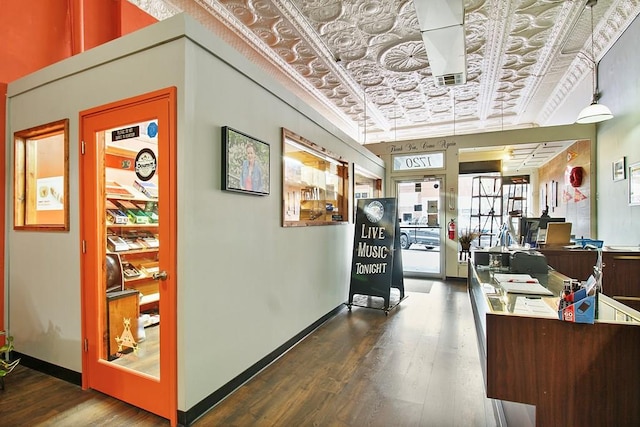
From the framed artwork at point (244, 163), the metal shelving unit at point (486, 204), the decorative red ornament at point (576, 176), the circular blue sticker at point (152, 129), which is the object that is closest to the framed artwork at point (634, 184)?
the decorative red ornament at point (576, 176)

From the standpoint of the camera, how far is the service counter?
1401mm

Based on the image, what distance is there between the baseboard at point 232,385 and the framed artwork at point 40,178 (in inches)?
72.9

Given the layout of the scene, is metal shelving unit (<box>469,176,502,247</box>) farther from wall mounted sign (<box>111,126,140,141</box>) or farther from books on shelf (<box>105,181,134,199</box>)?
wall mounted sign (<box>111,126,140,141</box>)

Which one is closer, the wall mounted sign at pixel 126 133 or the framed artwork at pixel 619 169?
the wall mounted sign at pixel 126 133

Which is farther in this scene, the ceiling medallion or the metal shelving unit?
the metal shelving unit

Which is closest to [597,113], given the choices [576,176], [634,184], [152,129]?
[634,184]

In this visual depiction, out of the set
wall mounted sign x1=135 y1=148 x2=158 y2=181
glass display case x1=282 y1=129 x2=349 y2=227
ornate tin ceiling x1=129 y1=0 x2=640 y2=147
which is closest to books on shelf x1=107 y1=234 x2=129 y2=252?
wall mounted sign x1=135 y1=148 x2=158 y2=181

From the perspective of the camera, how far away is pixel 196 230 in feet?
7.03

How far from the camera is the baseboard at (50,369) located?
2.61 meters

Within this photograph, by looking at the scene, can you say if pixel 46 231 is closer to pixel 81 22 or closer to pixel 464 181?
pixel 81 22

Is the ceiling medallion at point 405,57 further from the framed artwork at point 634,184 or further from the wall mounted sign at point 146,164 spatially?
the wall mounted sign at point 146,164

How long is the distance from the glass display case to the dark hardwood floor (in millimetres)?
1401

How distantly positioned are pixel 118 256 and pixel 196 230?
1597 millimetres

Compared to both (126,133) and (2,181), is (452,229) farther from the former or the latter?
(2,181)
